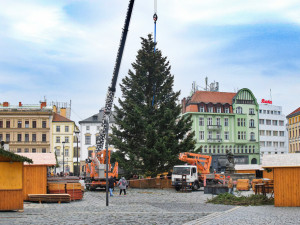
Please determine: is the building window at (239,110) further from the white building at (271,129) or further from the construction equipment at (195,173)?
the construction equipment at (195,173)

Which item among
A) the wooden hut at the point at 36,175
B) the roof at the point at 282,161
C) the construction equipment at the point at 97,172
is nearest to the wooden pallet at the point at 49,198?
the wooden hut at the point at 36,175

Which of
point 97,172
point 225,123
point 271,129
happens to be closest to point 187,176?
point 97,172

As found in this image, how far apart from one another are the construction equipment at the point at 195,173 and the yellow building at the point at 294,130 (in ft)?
170

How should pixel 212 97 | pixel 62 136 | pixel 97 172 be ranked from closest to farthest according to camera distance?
pixel 97 172 → pixel 212 97 → pixel 62 136

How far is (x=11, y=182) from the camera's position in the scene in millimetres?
22844

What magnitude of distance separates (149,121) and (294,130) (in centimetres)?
5452

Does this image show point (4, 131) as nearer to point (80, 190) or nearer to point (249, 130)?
point (249, 130)

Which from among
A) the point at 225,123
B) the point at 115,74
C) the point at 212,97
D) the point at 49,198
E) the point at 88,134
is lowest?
the point at 49,198

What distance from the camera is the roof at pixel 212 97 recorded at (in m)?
97.0

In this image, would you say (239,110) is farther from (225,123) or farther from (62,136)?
(62,136)

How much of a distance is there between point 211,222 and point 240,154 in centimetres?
8134

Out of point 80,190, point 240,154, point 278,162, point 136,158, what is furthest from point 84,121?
point 278,162

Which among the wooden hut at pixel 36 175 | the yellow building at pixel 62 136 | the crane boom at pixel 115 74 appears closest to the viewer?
the wooden hut at pixel 36 175

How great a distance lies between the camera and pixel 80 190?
31.3 metres
